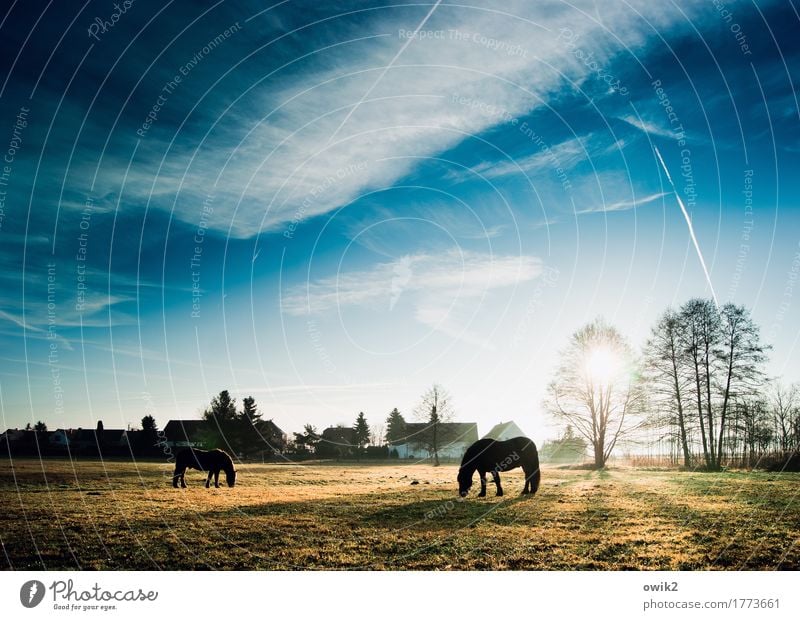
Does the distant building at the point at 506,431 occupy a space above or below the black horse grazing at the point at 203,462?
below

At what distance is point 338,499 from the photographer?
19203 millimetres

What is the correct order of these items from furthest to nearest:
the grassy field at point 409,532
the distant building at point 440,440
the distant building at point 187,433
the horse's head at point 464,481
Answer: the distant building at point 187,433
the distant building at point 440,440
the horse's head at point 464,481
the grassy field at point 409,532

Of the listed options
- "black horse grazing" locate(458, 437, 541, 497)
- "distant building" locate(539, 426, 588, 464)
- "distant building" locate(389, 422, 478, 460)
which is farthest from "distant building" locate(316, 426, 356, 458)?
"black horse grazing" locate(458, 437, 541, 497)

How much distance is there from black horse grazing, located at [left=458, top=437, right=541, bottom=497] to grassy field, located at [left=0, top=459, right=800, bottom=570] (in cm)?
96

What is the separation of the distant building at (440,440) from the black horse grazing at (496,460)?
41691mm

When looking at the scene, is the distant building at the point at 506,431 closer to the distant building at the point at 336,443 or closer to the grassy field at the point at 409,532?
the distant building at the point at 336,443

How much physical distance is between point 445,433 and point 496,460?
150 feet

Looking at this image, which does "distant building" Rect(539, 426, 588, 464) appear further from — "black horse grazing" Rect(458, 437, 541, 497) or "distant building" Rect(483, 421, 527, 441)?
"black horse grazing" Rect(458, 437, 541, 497)

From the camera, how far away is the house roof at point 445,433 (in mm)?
62781

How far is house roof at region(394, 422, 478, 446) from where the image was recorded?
206 feet

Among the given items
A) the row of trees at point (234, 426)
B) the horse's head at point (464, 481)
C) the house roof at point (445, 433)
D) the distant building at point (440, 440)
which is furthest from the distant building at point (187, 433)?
the horse's head at point (464, 481)

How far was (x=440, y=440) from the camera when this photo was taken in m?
65.2
